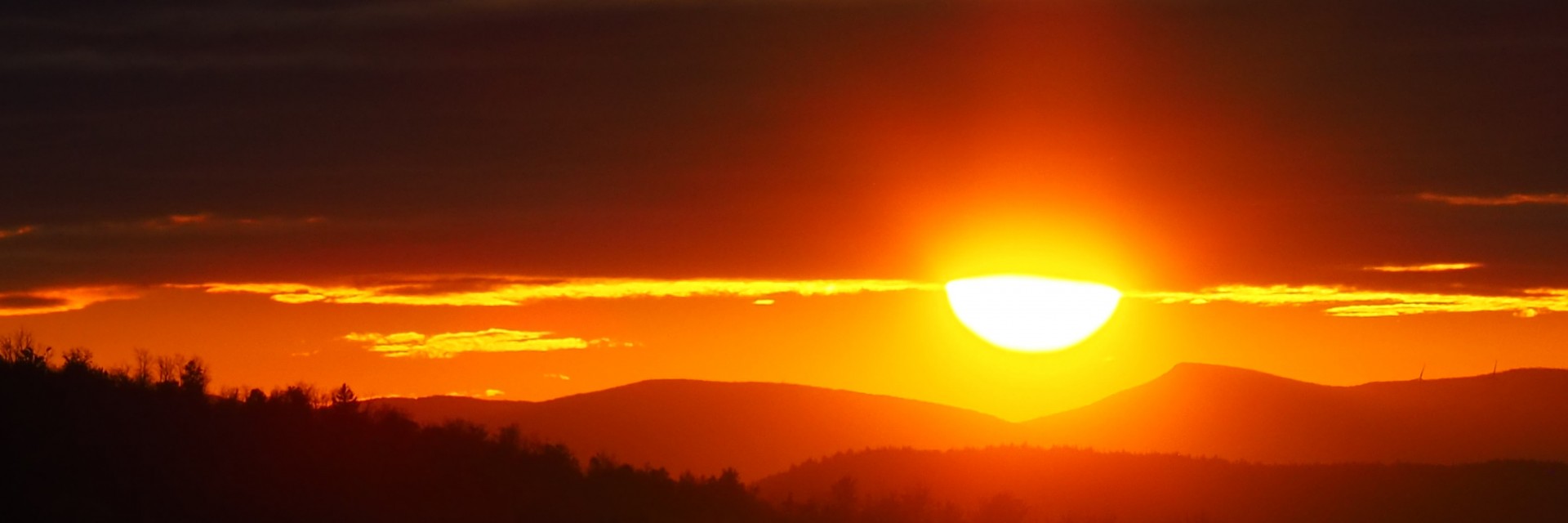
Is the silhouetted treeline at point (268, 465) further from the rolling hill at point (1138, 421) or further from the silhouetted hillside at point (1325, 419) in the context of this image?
the silhouetted hillside at point (1325, 419)

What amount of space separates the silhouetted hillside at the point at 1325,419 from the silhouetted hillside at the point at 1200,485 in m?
31.1

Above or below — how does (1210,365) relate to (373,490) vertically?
above

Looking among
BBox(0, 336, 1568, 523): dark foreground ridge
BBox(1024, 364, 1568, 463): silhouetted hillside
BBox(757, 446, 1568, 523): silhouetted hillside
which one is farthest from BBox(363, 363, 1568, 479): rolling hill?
BBox(0, 336, 1568, 523): dark foreground ridge

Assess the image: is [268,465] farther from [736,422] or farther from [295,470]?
[736,422]

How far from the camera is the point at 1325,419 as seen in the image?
98312mm

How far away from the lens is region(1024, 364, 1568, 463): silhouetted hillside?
9094cm

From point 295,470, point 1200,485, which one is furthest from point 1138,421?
point 295,470

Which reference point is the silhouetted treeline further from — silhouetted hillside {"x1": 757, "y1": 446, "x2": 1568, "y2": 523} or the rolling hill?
the rolling hill

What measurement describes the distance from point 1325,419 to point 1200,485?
4774 centimetres

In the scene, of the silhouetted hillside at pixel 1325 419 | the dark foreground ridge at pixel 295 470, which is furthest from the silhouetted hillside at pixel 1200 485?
the silhouetted hillside at pixel 1325 419

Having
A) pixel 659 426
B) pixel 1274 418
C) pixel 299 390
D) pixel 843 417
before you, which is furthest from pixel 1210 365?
pixel 299 390

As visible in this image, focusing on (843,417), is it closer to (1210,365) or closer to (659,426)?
(659,426)

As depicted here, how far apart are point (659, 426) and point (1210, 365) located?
38507 mm

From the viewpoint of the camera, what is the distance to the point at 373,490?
2052cm
